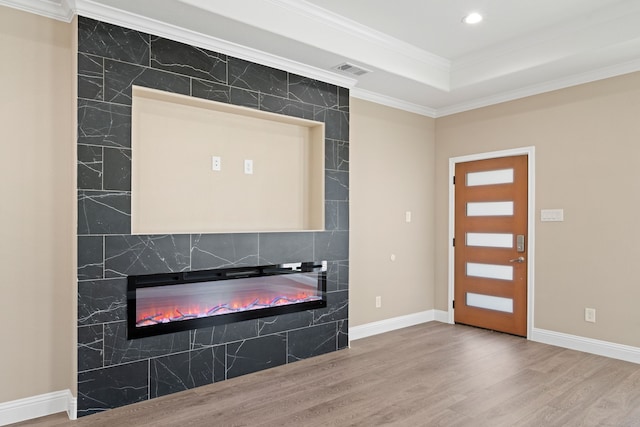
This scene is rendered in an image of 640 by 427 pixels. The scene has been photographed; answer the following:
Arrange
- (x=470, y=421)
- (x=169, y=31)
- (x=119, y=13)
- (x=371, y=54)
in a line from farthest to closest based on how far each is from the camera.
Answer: (x=371, y=54), (x=169, y=31), (x=119, y=13), (x=470, y=421)

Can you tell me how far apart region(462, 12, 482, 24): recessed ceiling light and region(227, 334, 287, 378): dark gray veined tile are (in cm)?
318

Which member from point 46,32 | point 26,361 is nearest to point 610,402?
point 26,361

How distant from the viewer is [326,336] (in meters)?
4.04

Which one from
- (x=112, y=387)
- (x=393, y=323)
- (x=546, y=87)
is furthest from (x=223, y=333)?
(x=546, y=87)

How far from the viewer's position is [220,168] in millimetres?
3580

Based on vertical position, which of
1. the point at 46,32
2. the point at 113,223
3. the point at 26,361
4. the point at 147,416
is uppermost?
the point at 46,32

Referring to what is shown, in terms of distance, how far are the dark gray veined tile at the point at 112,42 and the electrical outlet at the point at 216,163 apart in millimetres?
892

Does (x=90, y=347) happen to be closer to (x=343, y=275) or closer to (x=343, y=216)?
(x=343, y=275)

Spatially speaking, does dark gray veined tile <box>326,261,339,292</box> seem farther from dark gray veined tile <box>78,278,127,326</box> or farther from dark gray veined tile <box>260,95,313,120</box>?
dark gray veined tile <box>78,278,127,326</box>

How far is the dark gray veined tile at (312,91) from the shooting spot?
12.7ft

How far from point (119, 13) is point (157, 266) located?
5.92 feet

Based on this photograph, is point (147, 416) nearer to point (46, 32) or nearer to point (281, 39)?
point (46, 32)

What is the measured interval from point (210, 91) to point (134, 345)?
6.64 ft

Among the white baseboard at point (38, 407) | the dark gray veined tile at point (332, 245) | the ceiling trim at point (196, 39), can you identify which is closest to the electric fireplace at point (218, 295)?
the dark gray veined tile at point (332, 245)
